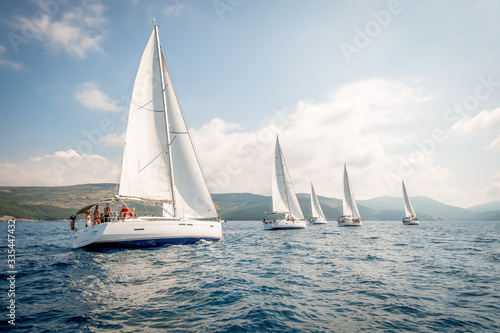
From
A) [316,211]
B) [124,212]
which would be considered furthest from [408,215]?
[124,212]

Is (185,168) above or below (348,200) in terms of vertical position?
above

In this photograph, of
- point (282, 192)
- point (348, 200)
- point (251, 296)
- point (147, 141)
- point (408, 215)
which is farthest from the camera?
point (408, 215)

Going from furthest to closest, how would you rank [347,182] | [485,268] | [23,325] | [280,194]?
[347,182] < [280,194] < [485,268] < [23,325]

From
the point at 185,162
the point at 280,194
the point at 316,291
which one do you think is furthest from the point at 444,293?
the point at 280,194

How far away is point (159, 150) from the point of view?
77.0 feet

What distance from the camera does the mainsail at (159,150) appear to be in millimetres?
22470

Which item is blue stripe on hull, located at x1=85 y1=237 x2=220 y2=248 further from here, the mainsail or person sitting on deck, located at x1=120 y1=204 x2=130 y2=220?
the mainsail

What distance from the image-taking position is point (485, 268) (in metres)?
14.5

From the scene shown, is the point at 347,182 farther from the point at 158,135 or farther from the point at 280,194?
the point at 158,135

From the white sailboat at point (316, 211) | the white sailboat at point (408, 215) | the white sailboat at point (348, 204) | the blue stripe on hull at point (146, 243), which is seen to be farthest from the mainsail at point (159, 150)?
the white sailboat at point (408, 215)

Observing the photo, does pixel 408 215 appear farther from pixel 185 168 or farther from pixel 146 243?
pixel 146 243

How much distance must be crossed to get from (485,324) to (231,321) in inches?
291

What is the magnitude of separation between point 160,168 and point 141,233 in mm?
6430

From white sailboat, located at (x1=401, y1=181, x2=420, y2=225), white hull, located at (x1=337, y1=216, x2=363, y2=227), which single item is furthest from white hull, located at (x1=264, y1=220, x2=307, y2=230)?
white sailboat, located at (x1=401, y1=181, x2=420, y2=225)
